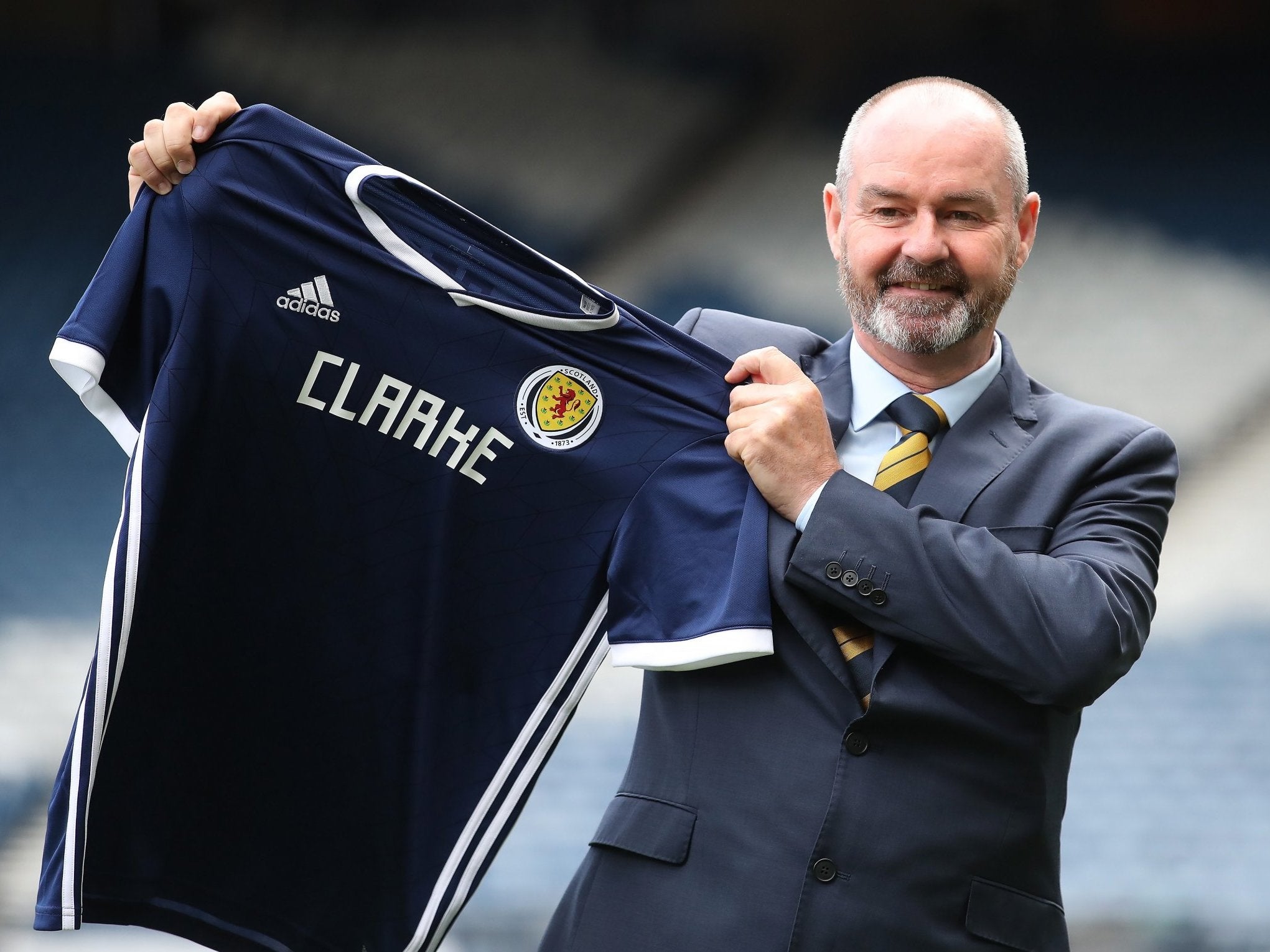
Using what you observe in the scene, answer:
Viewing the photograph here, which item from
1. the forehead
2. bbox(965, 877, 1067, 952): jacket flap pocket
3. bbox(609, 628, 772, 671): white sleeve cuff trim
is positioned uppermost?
the forehead

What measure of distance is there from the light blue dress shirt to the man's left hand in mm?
91

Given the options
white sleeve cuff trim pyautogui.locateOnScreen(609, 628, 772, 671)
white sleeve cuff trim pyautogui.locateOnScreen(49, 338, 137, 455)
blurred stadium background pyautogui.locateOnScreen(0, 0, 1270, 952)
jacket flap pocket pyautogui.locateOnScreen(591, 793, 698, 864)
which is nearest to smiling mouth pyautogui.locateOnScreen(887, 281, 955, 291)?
white sleeve cuff trim pyautogui.locateOnScreen(609, 628, 772, 671)

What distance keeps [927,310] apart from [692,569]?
0.44 m

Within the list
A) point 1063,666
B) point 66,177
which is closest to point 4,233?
point 66,177

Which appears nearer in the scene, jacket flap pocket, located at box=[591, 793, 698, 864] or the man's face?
jacket flap pocket, located at box=[591, 793, 698, 864]

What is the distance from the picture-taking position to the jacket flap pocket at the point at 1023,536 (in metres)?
1.59

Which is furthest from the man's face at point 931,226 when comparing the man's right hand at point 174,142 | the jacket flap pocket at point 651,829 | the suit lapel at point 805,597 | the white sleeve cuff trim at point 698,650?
the man's right hand at point 174,142

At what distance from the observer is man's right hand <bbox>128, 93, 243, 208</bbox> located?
159 centimetres

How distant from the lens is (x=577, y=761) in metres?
3.89

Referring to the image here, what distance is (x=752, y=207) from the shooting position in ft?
13.2

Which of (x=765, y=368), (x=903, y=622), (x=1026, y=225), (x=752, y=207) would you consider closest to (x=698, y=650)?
(x=903, y=622)

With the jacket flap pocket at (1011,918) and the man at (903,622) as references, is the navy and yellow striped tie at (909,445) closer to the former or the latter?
the man at (903,622)

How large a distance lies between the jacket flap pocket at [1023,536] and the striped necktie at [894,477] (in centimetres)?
12

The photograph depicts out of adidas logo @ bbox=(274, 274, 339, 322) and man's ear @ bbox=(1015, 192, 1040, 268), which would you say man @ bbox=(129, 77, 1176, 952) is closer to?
man's ear @ bbox=(1015, 192, 1040, 268)
